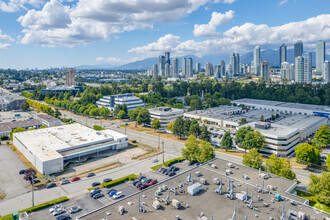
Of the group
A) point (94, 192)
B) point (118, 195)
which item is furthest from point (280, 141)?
point (94, 192)

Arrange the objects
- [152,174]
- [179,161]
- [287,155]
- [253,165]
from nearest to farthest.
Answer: [253,165], [152,174], [179,161], [287,155]

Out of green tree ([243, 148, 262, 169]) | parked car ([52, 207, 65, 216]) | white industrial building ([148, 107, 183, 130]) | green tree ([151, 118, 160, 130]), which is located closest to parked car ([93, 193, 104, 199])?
parked car ([52, 207, 65, 216])

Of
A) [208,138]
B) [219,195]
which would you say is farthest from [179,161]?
[219,195]

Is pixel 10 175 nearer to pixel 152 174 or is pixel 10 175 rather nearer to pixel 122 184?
pixel 122 184

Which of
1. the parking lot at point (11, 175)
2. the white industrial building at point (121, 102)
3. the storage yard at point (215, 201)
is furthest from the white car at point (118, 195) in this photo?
the white industrial building at point (121, 102)

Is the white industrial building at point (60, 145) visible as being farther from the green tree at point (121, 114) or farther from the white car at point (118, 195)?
the green tree at point (121, 114)

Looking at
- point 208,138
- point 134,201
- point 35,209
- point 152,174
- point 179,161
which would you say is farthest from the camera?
point 208,138

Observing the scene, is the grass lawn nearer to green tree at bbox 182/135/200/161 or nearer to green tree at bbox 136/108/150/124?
green tree at bbox 182/135/200/161
